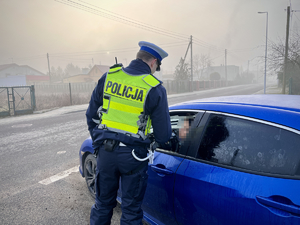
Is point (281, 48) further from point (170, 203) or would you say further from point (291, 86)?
point (170, 203)

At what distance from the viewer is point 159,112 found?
72.1 inches

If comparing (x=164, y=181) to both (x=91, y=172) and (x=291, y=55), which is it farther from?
(x=291, y=55)

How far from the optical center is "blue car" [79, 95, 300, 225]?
4.54 feet

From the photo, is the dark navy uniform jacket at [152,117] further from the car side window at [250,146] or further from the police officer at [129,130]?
the car side window at [250,146]

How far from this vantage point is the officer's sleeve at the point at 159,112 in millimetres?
1806

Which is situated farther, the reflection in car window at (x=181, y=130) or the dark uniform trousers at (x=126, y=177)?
the reflection in car window at (x=181, y=130)

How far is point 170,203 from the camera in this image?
1.98m

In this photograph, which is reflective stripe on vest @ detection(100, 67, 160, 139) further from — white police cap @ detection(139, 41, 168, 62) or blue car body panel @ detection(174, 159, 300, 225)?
blue car body panel @ detection(174, 159, 300, 225)

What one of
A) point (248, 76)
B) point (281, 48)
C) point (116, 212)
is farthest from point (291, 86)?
point (248, 76)

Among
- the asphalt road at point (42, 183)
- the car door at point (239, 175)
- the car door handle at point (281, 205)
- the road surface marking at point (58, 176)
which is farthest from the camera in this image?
the road surface marking at point (58, 176)

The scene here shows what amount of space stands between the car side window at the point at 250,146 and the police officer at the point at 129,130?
388mm

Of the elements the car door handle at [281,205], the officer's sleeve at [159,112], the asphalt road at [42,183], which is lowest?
the asphalt road at [42,183]

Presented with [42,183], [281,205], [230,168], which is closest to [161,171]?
[230,168]

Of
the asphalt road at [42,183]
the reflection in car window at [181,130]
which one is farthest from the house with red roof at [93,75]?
the reflection in car window at [181,130]
